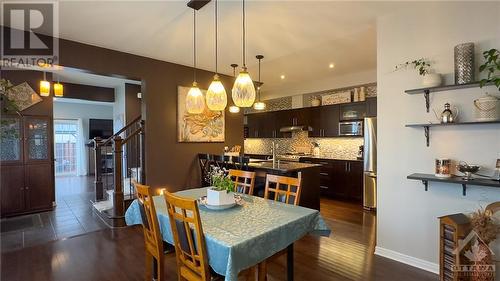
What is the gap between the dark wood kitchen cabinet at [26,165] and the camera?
4.27m

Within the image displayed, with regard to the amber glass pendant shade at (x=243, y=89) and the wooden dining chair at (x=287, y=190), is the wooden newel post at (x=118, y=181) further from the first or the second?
the wooden dining chair at (x=287, y=190)

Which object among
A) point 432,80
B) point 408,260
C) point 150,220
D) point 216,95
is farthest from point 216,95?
point 408,260

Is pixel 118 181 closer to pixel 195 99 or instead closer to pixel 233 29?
pixel 195 99

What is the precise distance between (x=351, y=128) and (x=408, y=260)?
3338 mm

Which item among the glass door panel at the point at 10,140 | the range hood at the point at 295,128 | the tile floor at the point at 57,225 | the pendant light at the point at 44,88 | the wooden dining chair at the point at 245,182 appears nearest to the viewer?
the wooden dining chair at the point at 245,182

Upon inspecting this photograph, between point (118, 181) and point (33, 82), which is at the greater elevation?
point (33, 82)

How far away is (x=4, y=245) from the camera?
3.14 meters

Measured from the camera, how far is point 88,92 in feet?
23.0

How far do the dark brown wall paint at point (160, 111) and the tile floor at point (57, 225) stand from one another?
115 cm

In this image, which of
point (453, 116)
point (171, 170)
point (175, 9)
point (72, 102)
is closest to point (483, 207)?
point (453, 116)

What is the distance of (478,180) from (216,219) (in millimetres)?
2260

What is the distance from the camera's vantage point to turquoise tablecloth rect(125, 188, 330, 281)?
1.48 meters

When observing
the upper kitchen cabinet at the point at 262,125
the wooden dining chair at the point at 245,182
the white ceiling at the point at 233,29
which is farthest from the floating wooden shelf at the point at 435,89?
the upper kitchen cabinet at the point at 262,125

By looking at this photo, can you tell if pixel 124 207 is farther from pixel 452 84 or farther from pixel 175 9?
pixel 452 84
